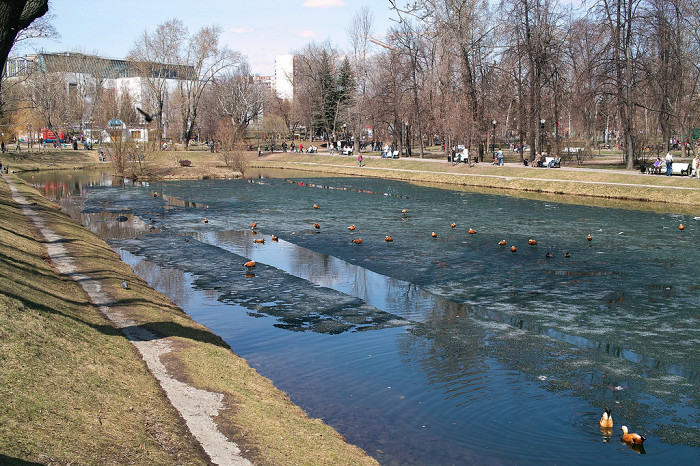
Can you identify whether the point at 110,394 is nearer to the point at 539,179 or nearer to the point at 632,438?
the point at 632,438

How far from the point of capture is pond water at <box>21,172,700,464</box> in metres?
9.91

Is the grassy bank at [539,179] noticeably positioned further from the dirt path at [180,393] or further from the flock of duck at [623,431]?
the dirt path at [180,393]

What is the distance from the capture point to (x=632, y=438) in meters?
9.30

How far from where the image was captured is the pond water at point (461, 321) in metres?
9.91

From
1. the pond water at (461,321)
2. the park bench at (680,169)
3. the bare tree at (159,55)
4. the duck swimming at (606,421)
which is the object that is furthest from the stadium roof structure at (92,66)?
the duck swimming at (606,421)

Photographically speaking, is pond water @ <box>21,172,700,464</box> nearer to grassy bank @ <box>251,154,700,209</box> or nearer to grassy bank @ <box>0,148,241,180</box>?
grassy bank @ <box>251,154,700,209</box>

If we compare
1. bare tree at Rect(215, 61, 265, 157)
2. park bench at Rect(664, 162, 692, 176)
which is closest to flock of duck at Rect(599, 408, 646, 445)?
park bench at Rect(664, 162, 692, 176)

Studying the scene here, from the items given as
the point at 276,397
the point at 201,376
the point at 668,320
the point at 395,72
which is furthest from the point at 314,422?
the point at 395,72

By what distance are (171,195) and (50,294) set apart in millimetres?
33266

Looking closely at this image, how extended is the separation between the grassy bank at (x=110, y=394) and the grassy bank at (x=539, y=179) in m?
32.9

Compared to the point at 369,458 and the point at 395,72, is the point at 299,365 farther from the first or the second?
the point at 395,72

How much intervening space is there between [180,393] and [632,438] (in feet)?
21.2

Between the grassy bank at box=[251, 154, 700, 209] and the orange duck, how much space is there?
1203 inches

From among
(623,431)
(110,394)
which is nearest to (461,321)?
(623,431)
